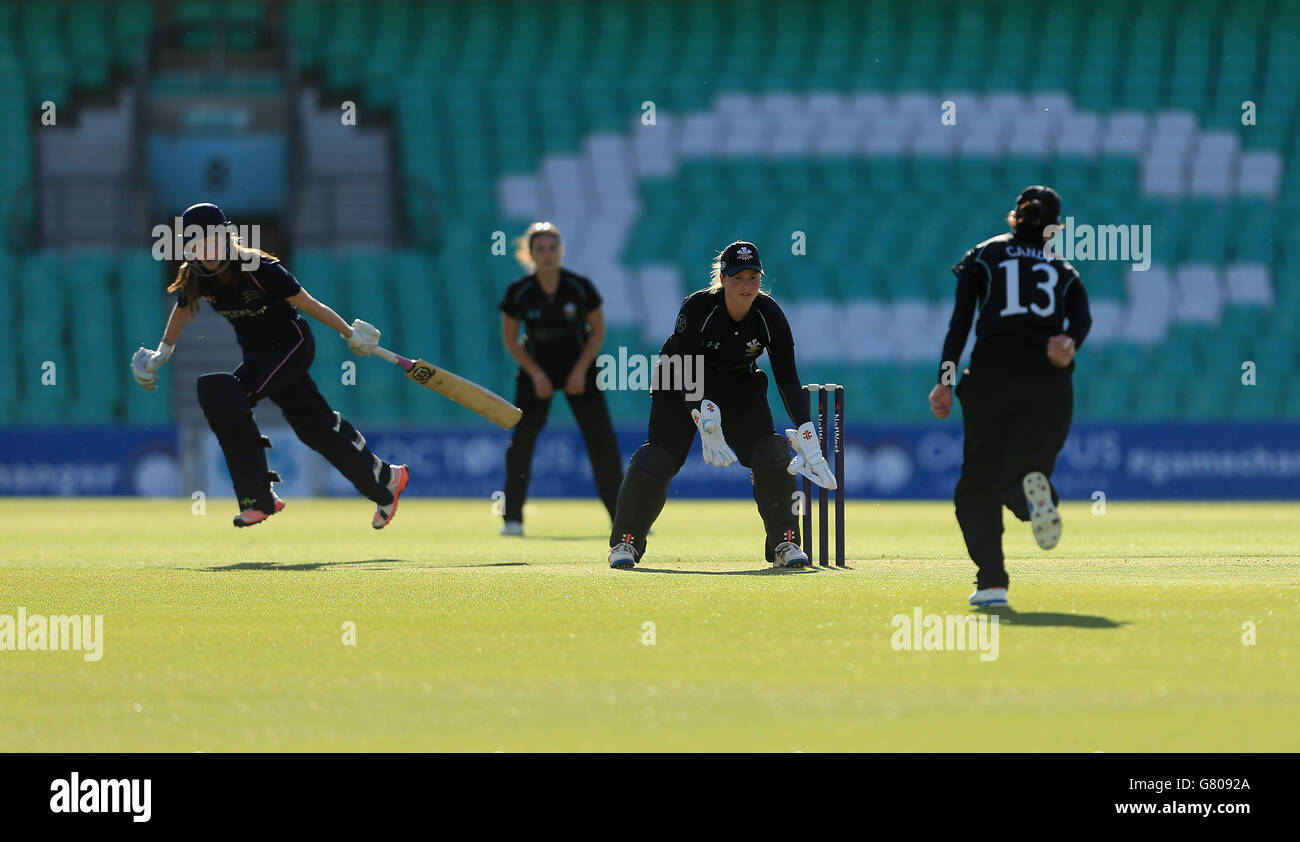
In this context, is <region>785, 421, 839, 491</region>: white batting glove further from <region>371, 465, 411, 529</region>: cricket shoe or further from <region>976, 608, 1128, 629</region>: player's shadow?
<region>371, 465, 411, 529</region>: cricket shoe

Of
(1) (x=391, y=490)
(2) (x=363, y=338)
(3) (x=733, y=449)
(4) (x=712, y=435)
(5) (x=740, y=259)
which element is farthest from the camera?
(1) (x=391, y=490)

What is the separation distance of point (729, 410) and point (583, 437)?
14.1 ft

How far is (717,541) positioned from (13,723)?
27.9ft

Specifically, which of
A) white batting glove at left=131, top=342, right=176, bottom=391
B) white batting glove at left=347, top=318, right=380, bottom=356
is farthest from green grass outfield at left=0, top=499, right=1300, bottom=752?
white batting glove at left=347, top=318, right=380, bottom=356

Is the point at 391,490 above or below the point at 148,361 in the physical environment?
below

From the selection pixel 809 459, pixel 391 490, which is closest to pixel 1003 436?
pixel 809 459

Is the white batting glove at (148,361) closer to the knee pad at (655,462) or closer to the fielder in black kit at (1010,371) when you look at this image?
the knee pad at (655,462)

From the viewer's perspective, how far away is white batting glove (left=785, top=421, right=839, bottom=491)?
30.4 feet

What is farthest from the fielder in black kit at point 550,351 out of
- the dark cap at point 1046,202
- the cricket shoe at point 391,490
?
the dark cap at point 1046,202

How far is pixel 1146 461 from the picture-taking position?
70.3 feet

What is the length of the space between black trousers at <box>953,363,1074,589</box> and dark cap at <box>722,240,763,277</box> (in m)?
1.98

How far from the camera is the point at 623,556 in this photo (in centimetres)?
997

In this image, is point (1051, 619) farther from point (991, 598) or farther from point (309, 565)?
point (309, 565)
